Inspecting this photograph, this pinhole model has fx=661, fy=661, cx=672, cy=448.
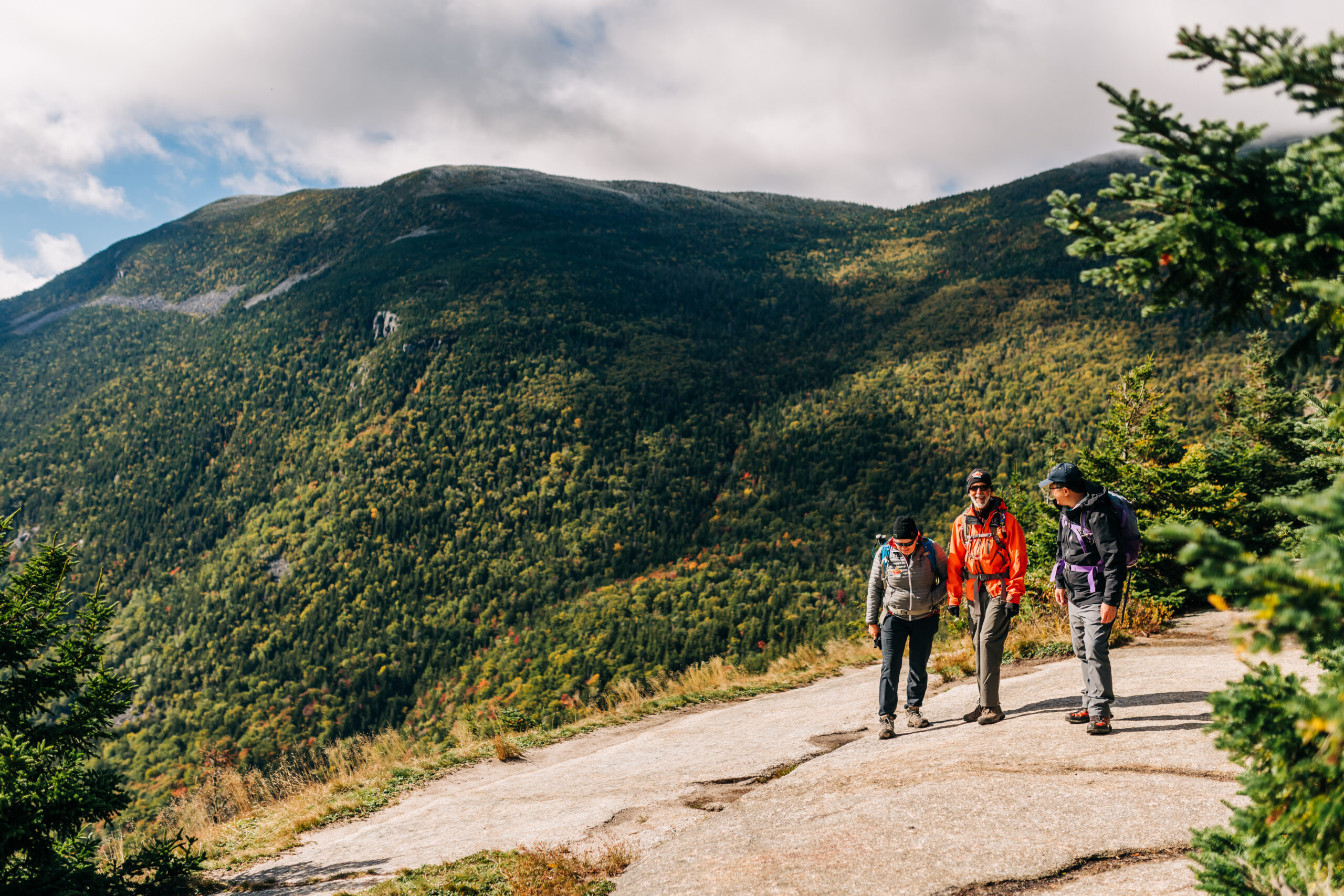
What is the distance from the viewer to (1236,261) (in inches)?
95.3

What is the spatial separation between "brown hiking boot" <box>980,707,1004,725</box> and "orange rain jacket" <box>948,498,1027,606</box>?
1.08 meters

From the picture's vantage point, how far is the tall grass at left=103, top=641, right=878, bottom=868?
7.86 meters

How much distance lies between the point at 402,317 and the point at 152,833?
6783 inches

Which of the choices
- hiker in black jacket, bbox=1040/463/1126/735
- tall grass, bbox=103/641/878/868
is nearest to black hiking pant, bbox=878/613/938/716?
hiker in black jacket, bbox=1040/463/1126/735

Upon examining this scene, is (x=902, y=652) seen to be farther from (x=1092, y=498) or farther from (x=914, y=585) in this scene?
(x=1092, y=498)

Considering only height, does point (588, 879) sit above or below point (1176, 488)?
below

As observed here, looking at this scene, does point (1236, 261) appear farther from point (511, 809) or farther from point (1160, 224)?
point (511, 809)

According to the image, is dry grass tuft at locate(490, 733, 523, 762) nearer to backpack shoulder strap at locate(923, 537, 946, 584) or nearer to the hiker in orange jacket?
the hiker in orange jacket

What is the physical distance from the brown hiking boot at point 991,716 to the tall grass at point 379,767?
17.5ft

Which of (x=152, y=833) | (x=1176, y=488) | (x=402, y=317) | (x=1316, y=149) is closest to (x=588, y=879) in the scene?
(x=152, y=833)

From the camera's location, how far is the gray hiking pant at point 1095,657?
5598 millimetres

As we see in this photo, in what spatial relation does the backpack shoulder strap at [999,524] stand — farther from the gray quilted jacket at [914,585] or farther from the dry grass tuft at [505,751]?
the dry grass tuft at [505,751]

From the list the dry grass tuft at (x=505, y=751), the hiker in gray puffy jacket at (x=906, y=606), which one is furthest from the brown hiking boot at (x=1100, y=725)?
the dry grass tuft at (x=505, y=751)

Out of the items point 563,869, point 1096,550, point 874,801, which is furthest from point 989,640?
point 563,869
